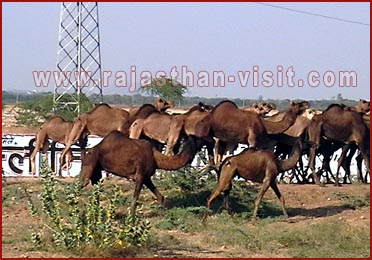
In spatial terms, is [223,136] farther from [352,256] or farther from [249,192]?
[352,256]

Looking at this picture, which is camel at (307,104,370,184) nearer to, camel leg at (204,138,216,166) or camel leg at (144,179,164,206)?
camel leg at (204,138,216,166)

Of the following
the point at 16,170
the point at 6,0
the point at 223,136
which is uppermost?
the point at 6,0

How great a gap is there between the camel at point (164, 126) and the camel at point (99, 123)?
0.84 metres

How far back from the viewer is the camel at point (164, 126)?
2120 centimetres

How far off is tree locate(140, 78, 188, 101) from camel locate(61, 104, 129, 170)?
29.7 meters

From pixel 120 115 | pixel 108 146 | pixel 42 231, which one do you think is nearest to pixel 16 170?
pixel 120 115

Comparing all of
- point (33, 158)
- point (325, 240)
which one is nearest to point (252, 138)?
point (325, 240)

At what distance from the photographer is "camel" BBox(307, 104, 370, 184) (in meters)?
22.2

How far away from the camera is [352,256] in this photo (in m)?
13.7

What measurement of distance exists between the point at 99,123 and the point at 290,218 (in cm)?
683

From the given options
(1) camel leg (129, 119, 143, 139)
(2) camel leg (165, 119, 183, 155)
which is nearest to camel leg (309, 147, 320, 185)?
(2) camel leg (165, 119, 183, 155)

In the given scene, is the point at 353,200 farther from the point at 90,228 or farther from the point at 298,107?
the point at 90,228

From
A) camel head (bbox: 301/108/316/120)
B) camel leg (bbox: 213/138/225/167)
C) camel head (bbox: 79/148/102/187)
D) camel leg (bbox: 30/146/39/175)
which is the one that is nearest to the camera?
camel head (bbox: 79/148/102/187)

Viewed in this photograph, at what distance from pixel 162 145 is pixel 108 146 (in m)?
5.27
